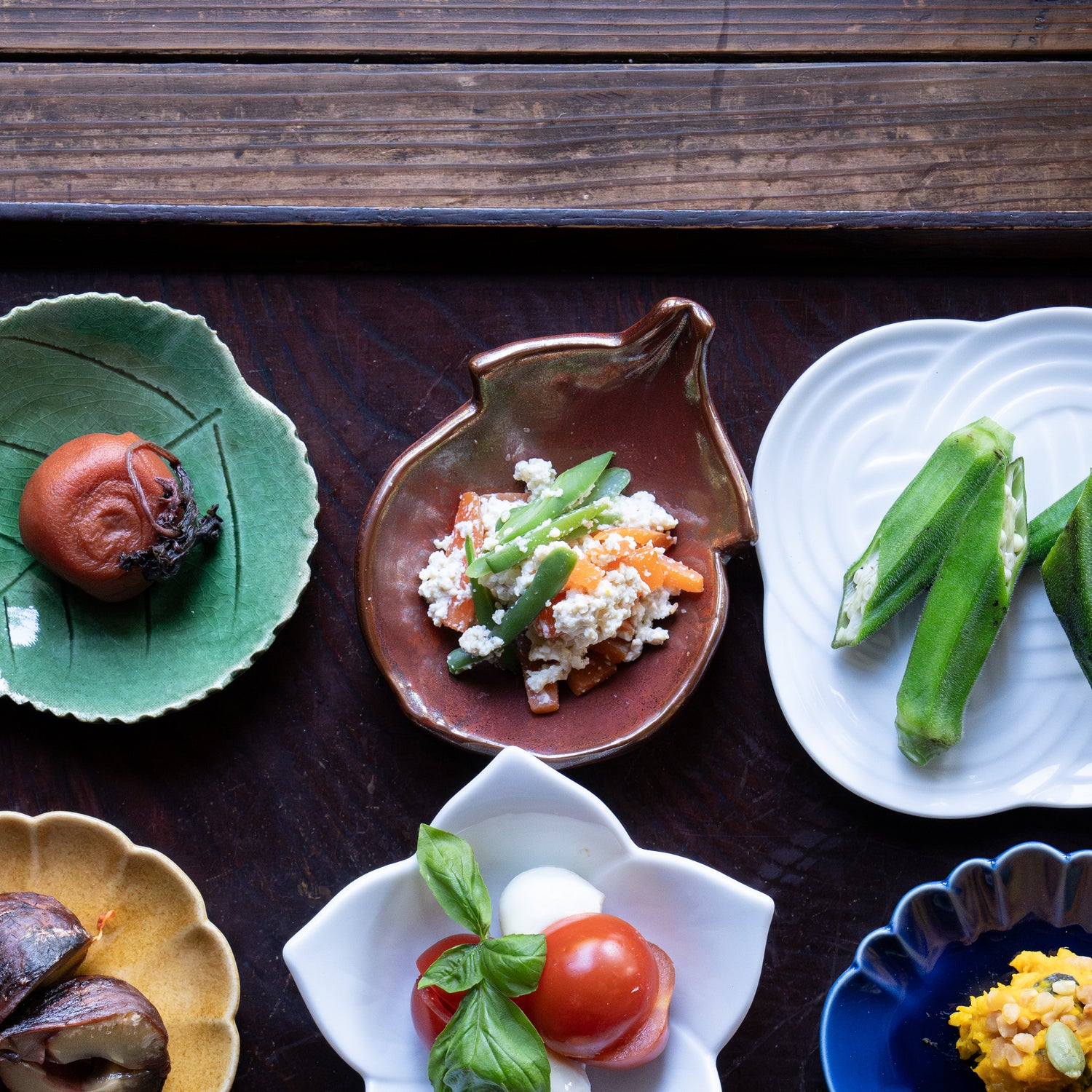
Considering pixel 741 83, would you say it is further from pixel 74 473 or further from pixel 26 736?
pixel 26 736

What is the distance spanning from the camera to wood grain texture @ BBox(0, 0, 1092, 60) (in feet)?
7.32

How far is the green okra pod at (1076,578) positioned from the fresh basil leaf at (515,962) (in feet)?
4.22

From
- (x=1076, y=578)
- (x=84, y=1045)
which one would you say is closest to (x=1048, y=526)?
(x=1076, y=578)

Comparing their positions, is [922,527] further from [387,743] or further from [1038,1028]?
[387,743]

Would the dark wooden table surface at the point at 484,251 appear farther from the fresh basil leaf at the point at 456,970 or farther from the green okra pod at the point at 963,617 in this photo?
the fresh basil leaf at the point at 456,970

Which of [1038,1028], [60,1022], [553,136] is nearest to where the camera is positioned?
[60,1022]

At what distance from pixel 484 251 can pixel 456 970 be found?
1493mm

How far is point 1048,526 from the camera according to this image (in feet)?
6.84

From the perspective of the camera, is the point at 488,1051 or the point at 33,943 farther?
the point at 33,943

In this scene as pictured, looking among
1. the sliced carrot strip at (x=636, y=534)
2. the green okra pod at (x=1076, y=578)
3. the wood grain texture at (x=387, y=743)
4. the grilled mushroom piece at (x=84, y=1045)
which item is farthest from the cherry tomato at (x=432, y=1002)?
the green okra pod at (x=1076, y=578)

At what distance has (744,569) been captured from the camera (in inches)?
84.5

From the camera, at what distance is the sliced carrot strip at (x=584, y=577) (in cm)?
194

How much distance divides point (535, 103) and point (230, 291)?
824 mm

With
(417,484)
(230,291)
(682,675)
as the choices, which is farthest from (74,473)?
(682,675)
